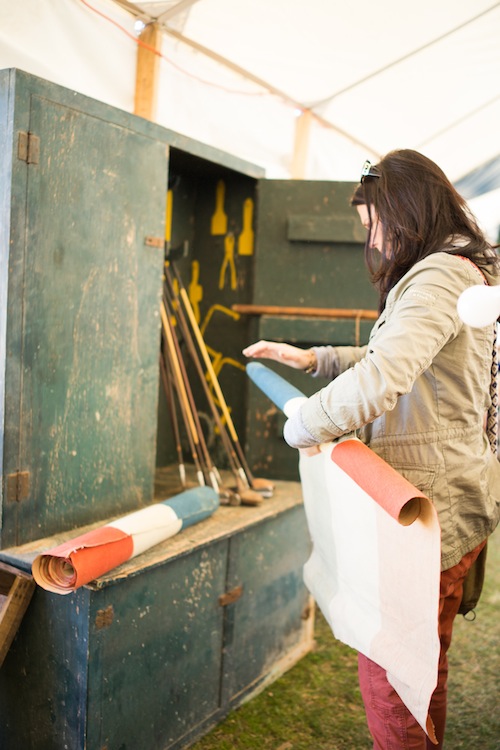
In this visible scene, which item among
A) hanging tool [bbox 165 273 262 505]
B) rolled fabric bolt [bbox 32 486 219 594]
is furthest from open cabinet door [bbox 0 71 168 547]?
hanging tool [bbox 165 273 262 505]

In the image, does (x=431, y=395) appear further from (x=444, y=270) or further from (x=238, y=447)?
(x=238, y=447)

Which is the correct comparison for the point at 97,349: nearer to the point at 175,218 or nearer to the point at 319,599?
the point at 319,599

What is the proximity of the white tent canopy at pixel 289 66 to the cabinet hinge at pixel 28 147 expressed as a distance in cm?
52

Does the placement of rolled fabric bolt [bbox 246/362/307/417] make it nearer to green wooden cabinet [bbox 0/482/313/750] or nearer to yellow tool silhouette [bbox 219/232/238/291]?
green wooden cabinet [bbox 0/482/313/750]

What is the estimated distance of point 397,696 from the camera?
152 cm

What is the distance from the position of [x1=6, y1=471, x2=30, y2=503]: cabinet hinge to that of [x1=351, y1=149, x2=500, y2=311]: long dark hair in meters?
1.21

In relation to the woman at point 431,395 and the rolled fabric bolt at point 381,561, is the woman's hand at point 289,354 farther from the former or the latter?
the woman at point 431,395

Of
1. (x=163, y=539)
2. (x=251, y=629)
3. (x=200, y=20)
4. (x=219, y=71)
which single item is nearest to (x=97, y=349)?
(x=163, y=539)

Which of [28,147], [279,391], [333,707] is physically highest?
[28,147]

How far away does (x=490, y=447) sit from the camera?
1651mm

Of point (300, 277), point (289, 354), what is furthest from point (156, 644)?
point (300, 277)

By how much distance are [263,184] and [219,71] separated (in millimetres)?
647

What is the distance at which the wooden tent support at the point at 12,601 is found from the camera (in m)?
1.89

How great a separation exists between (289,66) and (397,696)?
2.88 meters
